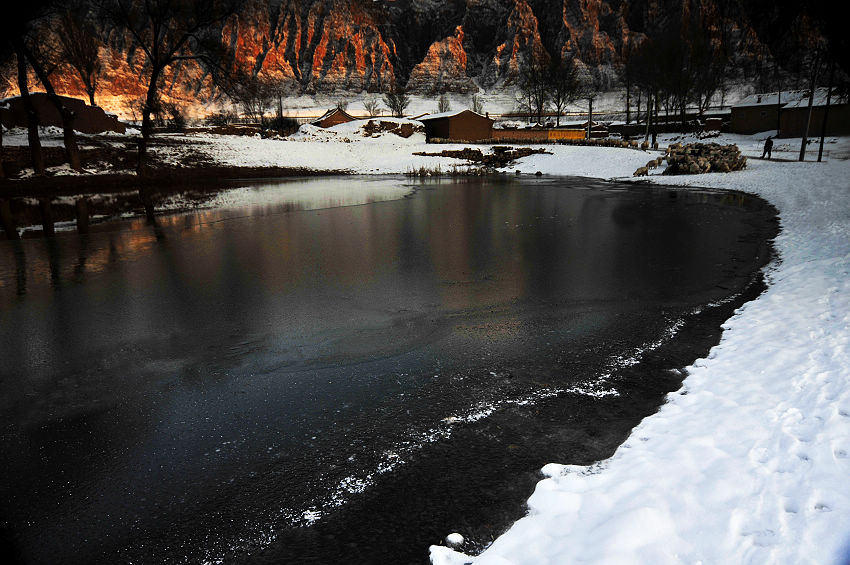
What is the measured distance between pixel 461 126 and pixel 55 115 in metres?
45.8

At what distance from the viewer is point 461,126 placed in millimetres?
70812

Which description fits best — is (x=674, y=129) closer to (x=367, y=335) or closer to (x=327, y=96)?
(x=367, y=335)

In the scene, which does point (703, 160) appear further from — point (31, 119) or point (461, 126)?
point (461, 126)

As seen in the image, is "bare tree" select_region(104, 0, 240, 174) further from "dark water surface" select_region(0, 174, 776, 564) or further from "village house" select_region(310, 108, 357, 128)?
"village house" select_region(310, 108, 357, 128)

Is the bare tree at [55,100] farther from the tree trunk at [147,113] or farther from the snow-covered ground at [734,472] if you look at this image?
the snow-covered ground at [734,472]

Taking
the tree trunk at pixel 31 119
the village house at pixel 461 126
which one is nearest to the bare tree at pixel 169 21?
the tree trunk at pixel 31 119

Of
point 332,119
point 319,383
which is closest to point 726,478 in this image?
point 319,383

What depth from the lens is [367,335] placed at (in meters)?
6.35

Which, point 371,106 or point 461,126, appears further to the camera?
point 371,106

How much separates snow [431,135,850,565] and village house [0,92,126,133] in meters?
51.5

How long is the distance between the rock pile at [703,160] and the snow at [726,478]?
97.1 ft

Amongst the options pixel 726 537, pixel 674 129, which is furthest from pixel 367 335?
pixel 674 129

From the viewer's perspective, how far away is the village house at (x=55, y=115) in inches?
1880

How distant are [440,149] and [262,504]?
54.7 metres
